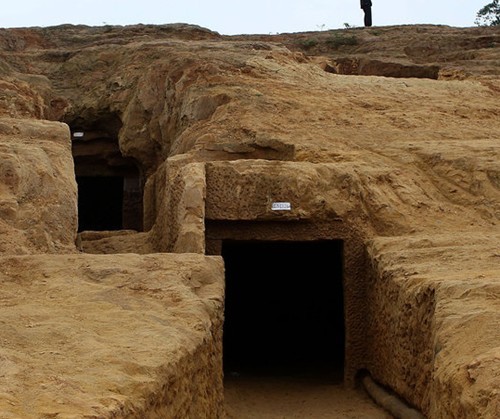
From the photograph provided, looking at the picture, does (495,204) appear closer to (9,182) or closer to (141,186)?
(9,182)

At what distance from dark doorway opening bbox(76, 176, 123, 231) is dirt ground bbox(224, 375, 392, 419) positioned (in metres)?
8.60

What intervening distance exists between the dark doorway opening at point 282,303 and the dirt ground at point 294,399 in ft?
4.77

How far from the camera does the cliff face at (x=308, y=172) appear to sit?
308 inches

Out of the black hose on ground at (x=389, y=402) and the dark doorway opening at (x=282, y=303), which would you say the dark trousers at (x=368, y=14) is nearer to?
the dark doorway opening at (x=282, y=303)

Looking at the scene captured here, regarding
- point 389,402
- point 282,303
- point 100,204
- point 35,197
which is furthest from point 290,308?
point 100,204

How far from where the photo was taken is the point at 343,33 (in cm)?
2164

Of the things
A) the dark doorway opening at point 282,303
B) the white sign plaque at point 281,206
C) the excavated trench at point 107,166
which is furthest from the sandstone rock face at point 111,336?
the excavated trench at point 107,166

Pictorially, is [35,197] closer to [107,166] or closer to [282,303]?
[282,303]

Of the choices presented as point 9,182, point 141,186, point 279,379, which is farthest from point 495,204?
point 141,186

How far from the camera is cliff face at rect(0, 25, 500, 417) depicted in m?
7.81

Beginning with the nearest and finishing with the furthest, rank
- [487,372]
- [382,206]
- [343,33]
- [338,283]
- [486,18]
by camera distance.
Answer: [487,372] < [382,206] < [338,283] < [343,33] < [486,18]

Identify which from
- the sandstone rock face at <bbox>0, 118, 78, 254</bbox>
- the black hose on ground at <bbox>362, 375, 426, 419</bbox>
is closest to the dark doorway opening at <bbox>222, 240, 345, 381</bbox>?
the black hose on ground at <bbox>362, 375, 426, 419</bbox>

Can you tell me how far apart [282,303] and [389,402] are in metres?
4.69

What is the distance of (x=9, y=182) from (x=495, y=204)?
16.4ft
